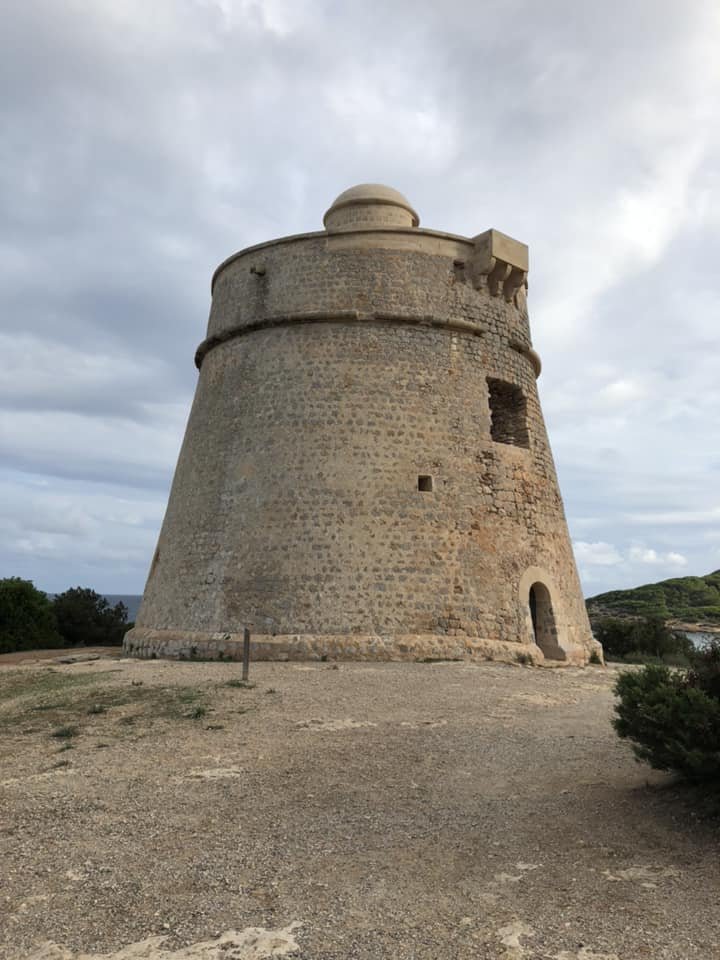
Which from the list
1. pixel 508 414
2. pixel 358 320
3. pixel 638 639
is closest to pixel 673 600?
pixel 638 639

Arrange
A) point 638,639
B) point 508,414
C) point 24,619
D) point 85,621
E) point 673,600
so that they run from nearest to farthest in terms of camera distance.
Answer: point 508,414, point 24,619, point 638,639, point 85,621, point 673,600

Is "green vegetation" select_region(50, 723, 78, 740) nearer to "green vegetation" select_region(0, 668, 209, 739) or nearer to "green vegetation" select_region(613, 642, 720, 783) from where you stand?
"green vegetation" select_region(0, 668, 209, 739)

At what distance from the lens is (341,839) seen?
402cm

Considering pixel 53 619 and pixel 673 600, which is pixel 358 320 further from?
pixel 673 600

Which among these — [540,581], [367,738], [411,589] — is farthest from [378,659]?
[367,738]

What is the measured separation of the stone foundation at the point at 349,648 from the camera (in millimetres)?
11453

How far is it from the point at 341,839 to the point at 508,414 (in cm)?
1219

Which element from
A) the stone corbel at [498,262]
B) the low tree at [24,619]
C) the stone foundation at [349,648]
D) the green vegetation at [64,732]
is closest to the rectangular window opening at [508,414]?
the stone corbel at [498,262]

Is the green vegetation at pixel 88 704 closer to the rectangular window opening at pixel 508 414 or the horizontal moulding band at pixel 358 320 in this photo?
the horizontal moulding band at pixel 358 320

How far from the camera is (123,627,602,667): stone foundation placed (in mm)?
11453

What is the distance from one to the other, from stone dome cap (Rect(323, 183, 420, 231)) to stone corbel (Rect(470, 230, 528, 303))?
8.00ft

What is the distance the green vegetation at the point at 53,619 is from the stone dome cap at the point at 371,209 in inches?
496

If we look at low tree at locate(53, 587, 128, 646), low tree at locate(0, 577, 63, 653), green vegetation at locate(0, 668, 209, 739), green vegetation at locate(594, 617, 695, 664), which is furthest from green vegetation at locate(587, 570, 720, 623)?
green vegetation at locate(0, 668, 209, 739)

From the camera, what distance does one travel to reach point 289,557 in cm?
1227
